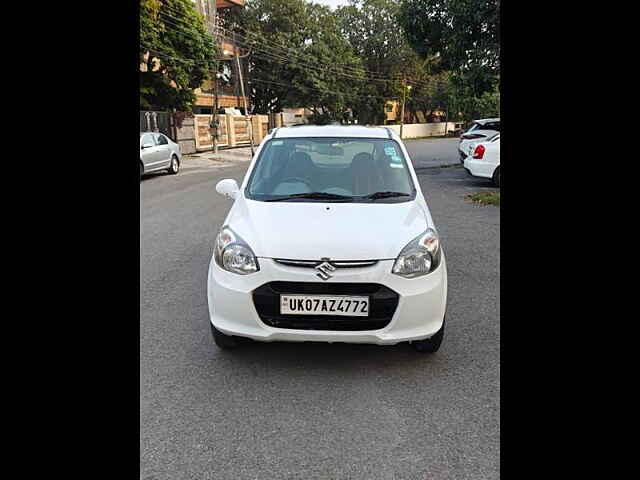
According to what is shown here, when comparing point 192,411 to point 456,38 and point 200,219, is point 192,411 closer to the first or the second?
point 200,219

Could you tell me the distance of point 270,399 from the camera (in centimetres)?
314

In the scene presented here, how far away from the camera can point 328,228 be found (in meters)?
3.46

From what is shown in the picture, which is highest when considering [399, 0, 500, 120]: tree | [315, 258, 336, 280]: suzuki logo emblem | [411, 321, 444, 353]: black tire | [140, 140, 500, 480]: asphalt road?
[399, 0, 500, 120]: tree

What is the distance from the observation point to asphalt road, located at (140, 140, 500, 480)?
2547 millimetres

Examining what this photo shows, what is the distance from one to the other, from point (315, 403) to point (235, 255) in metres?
1.08

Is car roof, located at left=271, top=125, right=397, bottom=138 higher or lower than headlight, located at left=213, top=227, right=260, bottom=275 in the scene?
higher

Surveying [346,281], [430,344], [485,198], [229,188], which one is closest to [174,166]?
[485,198]

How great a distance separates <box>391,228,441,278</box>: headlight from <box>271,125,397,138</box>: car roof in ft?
5.31

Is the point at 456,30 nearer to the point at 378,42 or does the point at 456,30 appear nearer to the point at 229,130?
the point at 229,130

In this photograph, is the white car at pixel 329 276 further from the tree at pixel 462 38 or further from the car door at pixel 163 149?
the car door at pixel 163 149

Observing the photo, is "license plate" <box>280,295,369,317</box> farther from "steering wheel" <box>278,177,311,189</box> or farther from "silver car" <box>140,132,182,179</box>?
"silver car" <box>140,132,182,179</box>

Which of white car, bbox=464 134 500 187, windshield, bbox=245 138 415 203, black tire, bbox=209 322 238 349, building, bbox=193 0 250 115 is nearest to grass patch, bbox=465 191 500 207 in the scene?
white car, bbox=464 134 500 187
